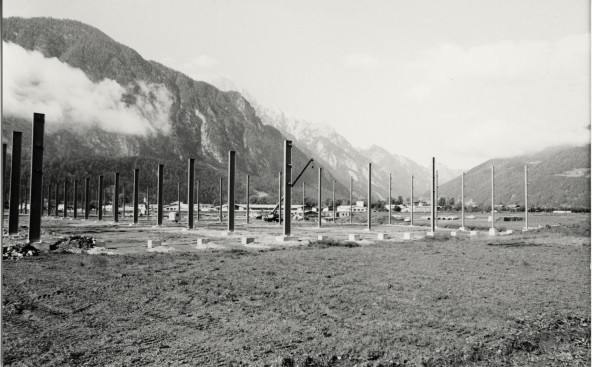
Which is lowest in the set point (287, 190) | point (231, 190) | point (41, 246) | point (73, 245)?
point (73, 245)

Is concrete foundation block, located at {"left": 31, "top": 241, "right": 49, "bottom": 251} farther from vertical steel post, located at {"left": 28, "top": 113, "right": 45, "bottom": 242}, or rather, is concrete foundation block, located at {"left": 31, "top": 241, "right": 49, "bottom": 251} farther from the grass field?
the grass field

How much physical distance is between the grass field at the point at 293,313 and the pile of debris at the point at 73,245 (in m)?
4.96

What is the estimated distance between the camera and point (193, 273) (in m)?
14.9

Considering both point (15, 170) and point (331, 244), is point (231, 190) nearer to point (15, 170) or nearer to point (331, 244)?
point (331, 244)

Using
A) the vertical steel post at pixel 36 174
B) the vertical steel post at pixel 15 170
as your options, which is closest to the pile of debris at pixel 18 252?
the vertical steel post at pixel 36 174

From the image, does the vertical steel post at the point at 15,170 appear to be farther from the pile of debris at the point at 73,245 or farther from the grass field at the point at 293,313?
the grass field at the point at 293,313

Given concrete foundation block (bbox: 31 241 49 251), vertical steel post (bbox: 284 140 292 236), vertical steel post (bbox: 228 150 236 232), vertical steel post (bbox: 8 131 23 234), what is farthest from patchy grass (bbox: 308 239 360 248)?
vertical steel post (bbox: 8 131 23 234)

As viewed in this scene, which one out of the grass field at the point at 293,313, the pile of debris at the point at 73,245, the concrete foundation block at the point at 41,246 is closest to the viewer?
the grass field at the point at 293,313

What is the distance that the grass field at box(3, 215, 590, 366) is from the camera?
711 cm

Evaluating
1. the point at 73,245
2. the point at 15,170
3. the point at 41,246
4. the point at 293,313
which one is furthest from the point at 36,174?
the point at 293,313

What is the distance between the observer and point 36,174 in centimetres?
2319

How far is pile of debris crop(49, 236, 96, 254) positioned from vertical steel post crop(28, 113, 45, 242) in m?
1.28

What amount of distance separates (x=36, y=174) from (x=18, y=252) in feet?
16.3

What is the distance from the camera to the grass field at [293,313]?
711 cm
